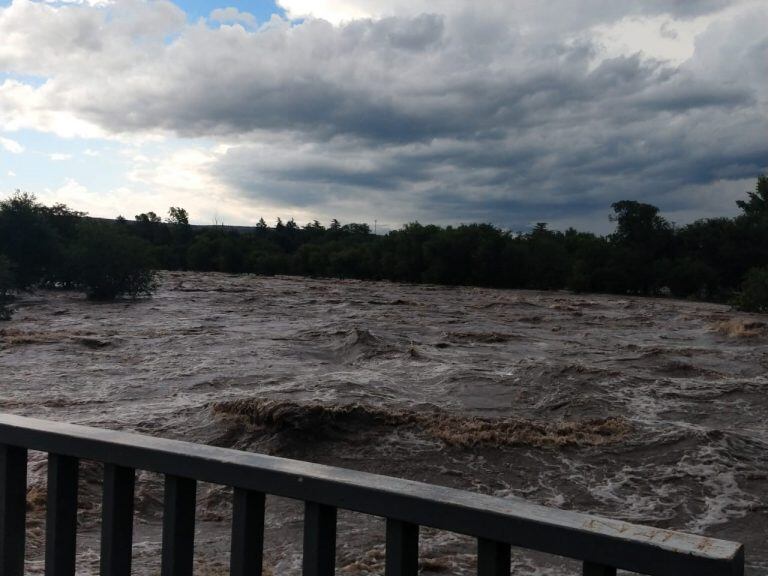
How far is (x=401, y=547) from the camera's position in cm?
169

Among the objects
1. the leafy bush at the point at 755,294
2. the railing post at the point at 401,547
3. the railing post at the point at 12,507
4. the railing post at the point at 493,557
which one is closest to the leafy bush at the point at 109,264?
the leafy bush at the point at 755,294

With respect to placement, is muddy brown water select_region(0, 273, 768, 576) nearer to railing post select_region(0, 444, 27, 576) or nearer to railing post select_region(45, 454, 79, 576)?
railing post select_region(0, 444, 27, 576)

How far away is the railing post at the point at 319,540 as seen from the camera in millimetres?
1773

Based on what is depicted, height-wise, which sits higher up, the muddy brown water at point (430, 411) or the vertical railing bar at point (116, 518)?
the vertical railing bar at point (116, 518)

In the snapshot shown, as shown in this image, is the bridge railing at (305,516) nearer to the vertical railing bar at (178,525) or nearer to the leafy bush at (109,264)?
the vertical railing bar at (178,525)

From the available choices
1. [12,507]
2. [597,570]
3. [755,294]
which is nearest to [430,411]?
[12,507]

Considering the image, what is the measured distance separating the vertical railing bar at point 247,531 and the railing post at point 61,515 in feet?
1.78

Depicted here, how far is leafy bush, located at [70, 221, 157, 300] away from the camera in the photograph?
27.8 meters

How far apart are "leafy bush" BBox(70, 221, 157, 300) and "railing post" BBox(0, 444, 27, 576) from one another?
26.9m

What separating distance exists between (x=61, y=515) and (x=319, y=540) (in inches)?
32.1

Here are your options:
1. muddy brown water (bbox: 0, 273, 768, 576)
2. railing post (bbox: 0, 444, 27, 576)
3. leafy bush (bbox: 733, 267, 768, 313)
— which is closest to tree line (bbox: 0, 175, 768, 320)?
leafy bush (bbox: 733, 267, 768, 313)

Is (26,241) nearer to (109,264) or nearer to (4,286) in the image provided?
(109,264)

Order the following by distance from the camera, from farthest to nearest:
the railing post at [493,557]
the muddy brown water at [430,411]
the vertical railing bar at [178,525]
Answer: the muddy brown water at [430,411] < the vertical railing bar at [178,525] < the railing post at [493,557]

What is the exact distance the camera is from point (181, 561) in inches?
78.5
